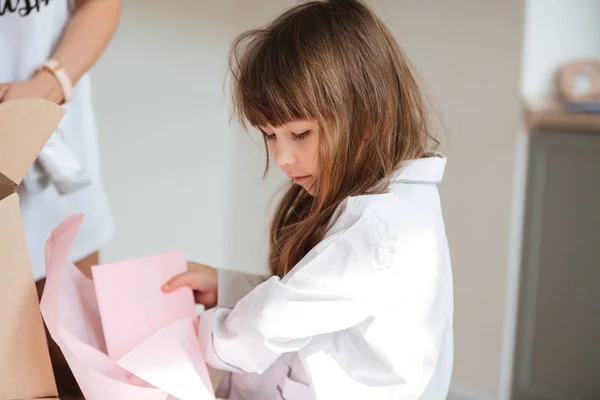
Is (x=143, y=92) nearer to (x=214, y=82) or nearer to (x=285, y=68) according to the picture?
(x=214, y=82)

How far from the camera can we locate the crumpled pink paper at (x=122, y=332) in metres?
0.70

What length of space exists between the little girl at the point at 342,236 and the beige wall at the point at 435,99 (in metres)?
1.08

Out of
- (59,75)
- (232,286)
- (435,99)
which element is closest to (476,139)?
(435,99)

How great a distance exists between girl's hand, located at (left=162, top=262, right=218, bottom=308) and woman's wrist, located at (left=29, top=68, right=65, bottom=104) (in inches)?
9.9

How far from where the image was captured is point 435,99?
1976mm

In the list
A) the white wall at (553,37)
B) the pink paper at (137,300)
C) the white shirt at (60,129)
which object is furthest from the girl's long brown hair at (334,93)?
the white wall at (553,37)

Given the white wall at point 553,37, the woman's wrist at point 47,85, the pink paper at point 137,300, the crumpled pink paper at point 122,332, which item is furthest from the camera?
the white wall at point 553,37

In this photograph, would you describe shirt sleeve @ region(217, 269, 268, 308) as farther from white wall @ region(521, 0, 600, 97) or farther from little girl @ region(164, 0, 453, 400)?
white wall @ region(521, 0, 600, 97)

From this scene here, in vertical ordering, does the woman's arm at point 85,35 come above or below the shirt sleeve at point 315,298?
above

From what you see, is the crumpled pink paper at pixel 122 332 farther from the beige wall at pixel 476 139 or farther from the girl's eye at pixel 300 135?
the beige wall at pixel 476 139

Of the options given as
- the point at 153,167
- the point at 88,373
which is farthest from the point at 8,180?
the point at 153,167

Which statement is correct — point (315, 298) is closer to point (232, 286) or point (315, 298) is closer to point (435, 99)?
point (232, 286)

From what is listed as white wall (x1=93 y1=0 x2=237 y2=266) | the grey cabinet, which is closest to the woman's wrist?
white wall (x1=93 y1=0 x2=237 y2=266)

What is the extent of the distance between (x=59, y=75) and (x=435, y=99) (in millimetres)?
1202
